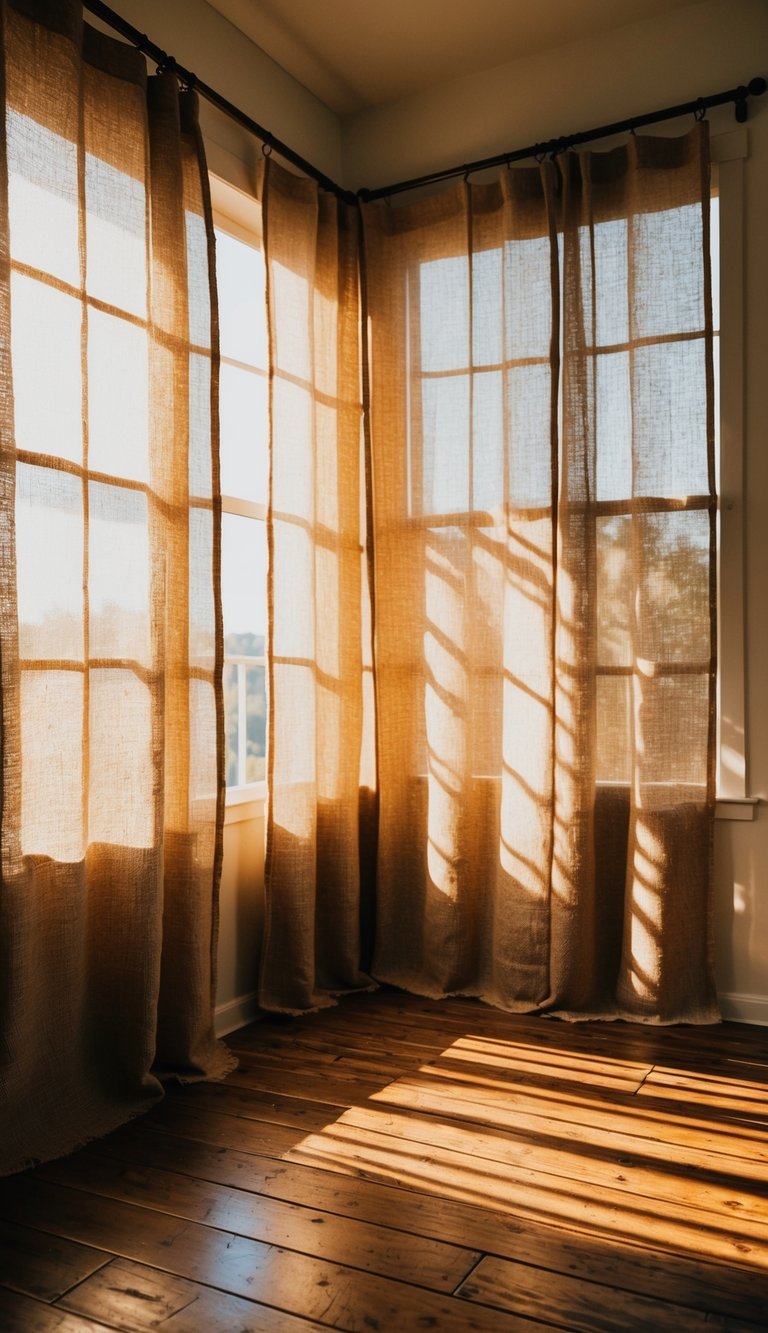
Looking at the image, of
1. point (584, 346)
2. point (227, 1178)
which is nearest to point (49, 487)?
point (227, 1178)

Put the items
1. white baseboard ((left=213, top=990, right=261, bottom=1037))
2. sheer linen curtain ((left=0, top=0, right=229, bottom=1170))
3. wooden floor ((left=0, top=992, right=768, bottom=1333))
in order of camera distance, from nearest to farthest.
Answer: wooden floor ((left=0, top=992, right=768, bottom=1333)) < sheer linen curtain ((left=0, top=0, right=229, bottom=1170)) < white baseboard ((left=213, top=990, right=261, bottom=1037))

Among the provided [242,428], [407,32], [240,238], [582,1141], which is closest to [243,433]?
[242,428]

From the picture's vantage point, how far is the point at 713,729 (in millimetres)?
3020

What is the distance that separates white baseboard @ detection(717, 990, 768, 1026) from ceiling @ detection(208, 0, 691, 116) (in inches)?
121

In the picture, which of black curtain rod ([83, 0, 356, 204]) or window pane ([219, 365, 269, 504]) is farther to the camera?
window pane ([219, 365, 269, 504])

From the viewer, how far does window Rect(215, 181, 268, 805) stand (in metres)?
3.21

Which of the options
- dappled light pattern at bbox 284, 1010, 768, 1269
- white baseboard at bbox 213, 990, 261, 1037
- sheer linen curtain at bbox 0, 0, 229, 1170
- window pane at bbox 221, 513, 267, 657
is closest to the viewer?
dappled light pattern at bbox 284, 1010, 768, 1269

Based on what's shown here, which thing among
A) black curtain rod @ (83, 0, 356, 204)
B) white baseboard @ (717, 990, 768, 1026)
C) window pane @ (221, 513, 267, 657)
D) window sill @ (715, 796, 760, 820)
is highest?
black curtain rod @ (83, 0, 356, 204)

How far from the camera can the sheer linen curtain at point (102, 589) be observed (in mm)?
2189

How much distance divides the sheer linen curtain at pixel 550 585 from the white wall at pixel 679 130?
0.13 meters

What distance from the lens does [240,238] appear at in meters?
3.26

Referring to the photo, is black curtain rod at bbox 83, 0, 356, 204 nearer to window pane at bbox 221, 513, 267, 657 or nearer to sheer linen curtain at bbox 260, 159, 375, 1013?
sheer linen curtain at bbox 260, 159, 375, 1013

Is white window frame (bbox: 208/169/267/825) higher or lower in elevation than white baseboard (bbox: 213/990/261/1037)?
higher

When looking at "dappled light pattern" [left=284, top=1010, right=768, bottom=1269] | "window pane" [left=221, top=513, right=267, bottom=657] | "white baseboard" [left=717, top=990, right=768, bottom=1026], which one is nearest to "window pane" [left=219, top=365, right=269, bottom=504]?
"window pane" [left=221, top=513, right=267, bottom=657]
